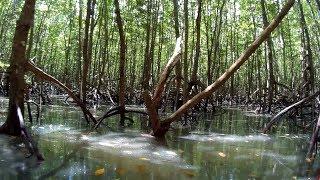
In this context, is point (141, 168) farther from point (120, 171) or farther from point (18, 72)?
point (18, 72)

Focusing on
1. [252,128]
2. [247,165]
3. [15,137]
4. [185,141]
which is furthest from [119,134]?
[252,128]

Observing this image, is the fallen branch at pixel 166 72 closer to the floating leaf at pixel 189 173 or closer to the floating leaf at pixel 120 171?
the floating leaf at pixel 189 173

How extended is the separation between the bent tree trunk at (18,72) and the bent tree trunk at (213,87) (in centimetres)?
189

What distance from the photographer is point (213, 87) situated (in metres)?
6.48

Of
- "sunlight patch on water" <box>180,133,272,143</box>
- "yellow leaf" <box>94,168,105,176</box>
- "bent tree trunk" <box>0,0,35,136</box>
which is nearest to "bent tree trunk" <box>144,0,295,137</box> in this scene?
"sunlight patch on water" <box>180,133,272,143</box>

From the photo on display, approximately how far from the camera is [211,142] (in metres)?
7.62

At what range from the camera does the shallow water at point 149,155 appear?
4.69 meters

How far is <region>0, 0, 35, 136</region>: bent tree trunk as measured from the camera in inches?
239

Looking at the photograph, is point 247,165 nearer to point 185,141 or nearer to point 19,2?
point 185,141

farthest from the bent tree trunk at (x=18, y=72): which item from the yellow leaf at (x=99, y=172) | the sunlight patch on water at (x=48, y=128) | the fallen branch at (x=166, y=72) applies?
the fallen branch at (x=166, y=72)

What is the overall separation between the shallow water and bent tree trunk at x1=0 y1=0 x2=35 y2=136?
238 millimetres

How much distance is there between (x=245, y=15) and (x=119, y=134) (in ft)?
48.4

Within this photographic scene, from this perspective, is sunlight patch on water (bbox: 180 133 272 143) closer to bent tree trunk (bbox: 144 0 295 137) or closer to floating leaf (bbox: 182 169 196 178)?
bent tree trunk (bbox: 144 0 295 137)

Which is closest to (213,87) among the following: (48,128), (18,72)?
(18,72)
